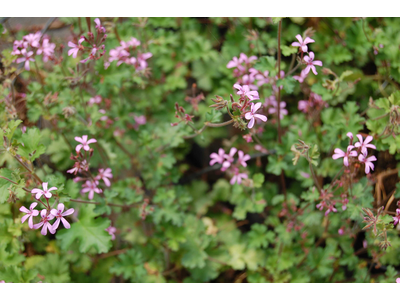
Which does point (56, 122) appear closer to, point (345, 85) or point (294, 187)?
point (294, 187)

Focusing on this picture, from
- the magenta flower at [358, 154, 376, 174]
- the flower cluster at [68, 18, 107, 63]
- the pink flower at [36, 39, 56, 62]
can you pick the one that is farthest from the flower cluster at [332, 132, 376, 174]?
the pink flower at [36, 39, 56, 62]

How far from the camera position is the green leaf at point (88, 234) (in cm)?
253

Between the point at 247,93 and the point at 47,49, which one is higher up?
the point at 47,49

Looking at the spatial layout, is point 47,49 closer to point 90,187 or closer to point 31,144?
point 31,144

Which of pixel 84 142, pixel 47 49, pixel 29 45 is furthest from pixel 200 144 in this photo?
pixel 29 45

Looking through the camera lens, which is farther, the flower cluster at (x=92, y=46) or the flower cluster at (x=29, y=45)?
the flower cluster at (x=29, y=45)

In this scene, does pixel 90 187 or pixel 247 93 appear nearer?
pixel 247 93

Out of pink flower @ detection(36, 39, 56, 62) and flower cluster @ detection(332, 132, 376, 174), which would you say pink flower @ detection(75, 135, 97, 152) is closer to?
pink flower @ detection(36, 39, 56, 62)

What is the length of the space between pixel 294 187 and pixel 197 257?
1.34m

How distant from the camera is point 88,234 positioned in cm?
259

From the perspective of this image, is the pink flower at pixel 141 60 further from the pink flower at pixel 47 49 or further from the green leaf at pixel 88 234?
the green leaf at pixel 88 234

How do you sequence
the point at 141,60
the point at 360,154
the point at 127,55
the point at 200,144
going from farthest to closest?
the point at 200,144
the point at 141,60
the point at 127,55
the point at 360,154

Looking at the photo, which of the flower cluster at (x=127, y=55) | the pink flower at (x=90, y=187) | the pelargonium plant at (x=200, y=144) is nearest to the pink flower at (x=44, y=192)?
the pelargonium plant at (x=200, y=144)

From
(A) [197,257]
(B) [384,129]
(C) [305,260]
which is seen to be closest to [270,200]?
(C) [305,260]
